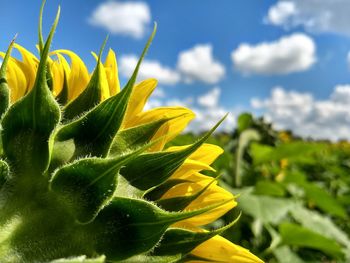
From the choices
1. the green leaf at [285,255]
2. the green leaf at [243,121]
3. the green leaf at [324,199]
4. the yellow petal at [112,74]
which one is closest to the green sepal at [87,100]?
the yellow petal at [112,74]

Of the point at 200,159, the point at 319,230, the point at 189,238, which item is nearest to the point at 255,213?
the point at 319,230

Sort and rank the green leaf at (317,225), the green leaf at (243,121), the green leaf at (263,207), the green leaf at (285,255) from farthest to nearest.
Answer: the green leaf at (243,121) < the green leaf at (317,225) < the green leaf at (285,255) < the green leaf at (263,207)

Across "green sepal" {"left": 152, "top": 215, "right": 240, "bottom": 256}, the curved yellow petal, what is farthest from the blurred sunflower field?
"green sepal" {"left": 152, "top": 215, "right": 240, "bottom": 256}

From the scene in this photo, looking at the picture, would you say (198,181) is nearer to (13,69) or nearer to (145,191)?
(145,191)

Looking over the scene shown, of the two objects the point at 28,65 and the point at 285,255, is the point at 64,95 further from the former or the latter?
the point at 285,255

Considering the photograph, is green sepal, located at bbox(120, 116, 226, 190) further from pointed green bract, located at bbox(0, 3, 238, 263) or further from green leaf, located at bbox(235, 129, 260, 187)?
green leaf, located at bbox(235, 129, 260, 187)

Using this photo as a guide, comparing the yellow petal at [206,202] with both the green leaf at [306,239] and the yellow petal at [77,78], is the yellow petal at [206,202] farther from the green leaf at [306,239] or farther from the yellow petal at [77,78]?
the green leaf at [306,239]

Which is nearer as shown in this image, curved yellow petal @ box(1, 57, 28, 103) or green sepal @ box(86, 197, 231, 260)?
green sepal @ box(86, 197, 231, 260)
